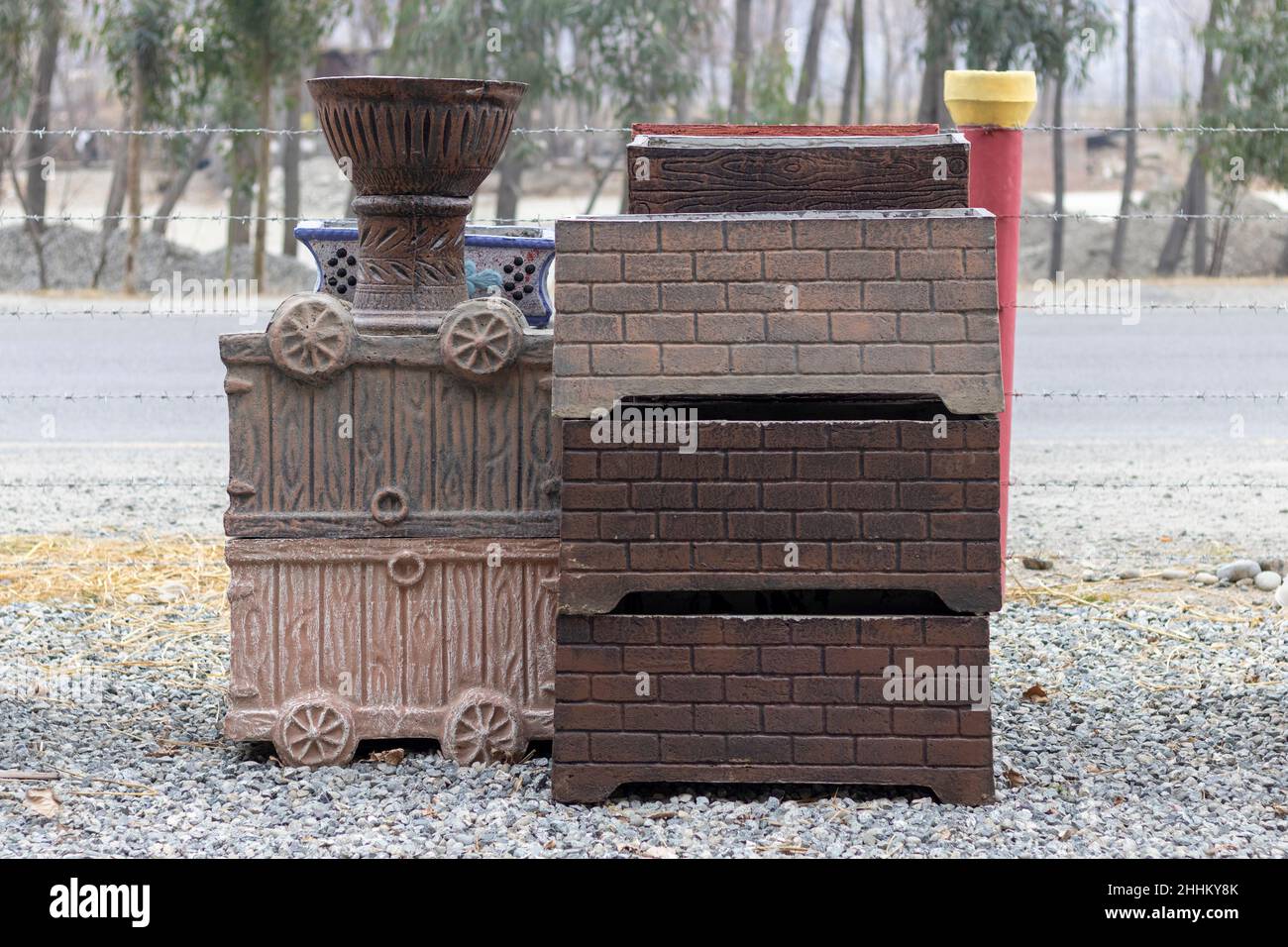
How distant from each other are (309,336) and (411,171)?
53cm

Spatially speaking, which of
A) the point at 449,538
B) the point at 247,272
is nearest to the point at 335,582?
the point at 449,538

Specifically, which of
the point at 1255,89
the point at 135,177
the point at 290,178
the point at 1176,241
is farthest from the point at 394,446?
the point at 1176,241

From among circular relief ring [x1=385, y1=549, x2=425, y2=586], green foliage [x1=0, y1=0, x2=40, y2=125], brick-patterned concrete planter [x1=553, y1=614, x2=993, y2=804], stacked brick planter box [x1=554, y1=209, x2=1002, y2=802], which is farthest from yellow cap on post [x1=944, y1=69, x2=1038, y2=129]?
green foliage [x1=0, y1=0, x2=40, y2=125]

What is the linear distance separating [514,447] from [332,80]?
3.43 ft

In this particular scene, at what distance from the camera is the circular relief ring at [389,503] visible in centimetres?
423

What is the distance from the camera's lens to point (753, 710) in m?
3.88

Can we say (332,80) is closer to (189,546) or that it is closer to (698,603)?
(698,603)

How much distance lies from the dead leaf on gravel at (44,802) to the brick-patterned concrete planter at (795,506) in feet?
4.38

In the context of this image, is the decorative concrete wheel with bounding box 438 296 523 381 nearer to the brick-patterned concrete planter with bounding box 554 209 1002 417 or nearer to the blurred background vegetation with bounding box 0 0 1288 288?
the brick-patterned concrete planter with bounding box 554 209 1002 417

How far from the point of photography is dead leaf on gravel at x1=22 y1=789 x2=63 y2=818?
388cm

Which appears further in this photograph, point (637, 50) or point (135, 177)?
point (637, 50)

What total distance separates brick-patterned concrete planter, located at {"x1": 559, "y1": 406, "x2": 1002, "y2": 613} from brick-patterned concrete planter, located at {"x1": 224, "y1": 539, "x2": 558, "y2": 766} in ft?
1.70

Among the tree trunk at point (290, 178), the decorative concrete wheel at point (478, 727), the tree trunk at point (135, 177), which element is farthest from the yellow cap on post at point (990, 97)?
the tree trunk at point (290, 178)

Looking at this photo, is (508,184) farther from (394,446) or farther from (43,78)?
(394,446)
